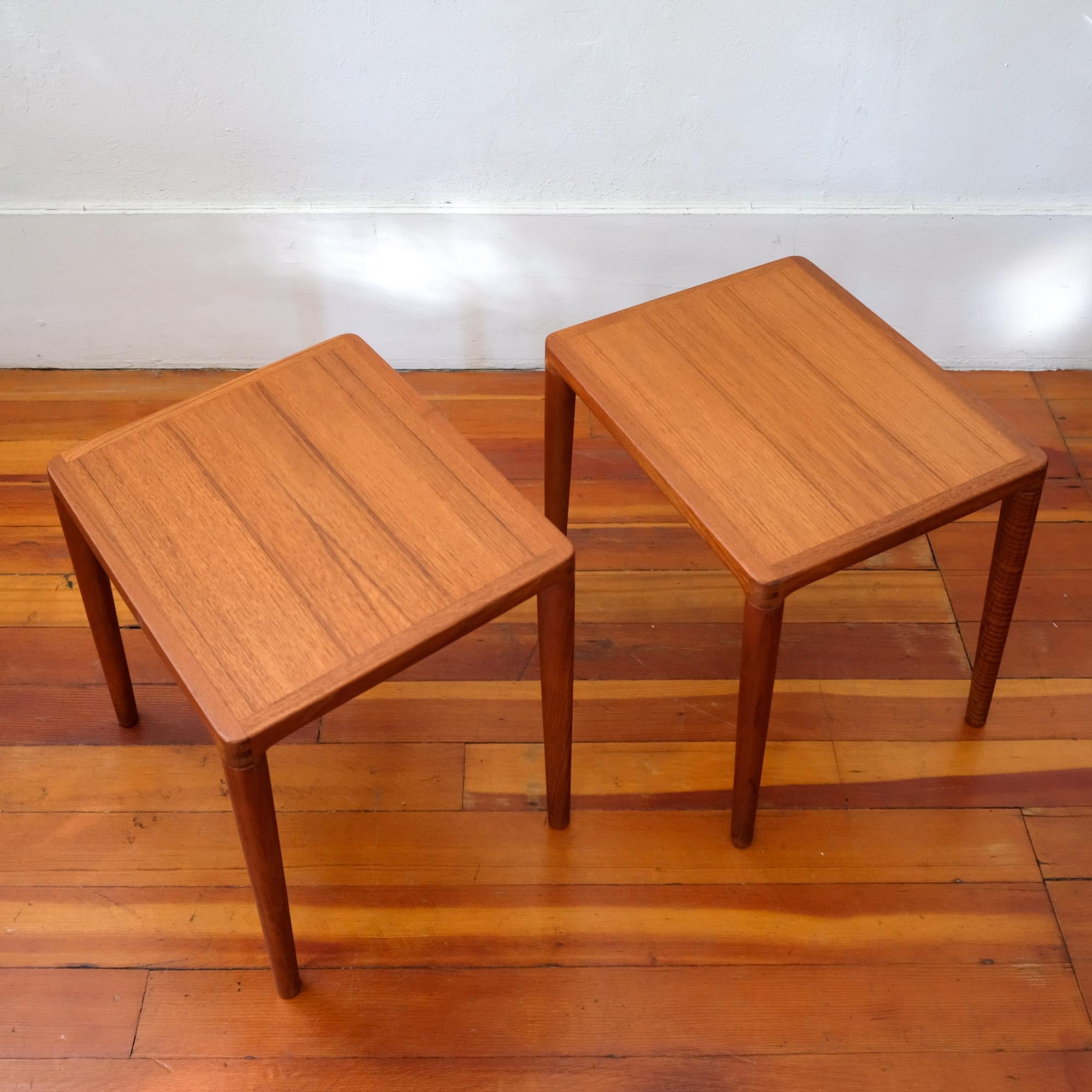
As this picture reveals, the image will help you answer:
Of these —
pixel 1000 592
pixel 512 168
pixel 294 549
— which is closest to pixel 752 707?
pixel 1000 592

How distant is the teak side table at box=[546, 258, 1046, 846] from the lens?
3.84ft

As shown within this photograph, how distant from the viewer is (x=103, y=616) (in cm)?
141

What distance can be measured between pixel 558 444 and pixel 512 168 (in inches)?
22.2

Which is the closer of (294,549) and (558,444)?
(294,549)

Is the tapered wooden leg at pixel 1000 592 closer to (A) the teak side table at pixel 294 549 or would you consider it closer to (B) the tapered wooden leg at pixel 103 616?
(A) the teak side table at pixel 294 549

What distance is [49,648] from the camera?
164 centimetres

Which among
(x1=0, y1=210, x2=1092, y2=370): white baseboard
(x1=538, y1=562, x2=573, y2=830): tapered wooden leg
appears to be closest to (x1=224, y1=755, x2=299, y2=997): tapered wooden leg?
(x1=538, y1=562, x2=573, y2=830): tapered wooden leg

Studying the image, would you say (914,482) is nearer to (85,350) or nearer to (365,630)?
(365,630)

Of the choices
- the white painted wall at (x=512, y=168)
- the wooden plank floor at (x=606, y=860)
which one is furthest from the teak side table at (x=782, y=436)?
the white painted wall at (x=512, y=168)

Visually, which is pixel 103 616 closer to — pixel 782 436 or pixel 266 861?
pixel 266 861

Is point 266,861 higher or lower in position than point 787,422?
lower

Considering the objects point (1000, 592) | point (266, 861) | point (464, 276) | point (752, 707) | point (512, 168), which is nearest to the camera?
point (266, 861)

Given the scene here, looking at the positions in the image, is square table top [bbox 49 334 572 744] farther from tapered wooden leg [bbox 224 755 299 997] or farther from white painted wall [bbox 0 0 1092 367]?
white painted wall [bbox 0 0 1092 367]

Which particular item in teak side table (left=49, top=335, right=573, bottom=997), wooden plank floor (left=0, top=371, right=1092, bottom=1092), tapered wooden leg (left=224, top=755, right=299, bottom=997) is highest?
teak side table (left=49, top=335, right=573, bottom=997)
